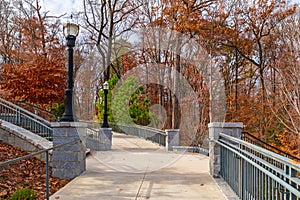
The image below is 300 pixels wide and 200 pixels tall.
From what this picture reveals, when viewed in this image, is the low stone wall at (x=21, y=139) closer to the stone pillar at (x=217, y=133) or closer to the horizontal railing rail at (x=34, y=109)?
the horizontal railing rail at (x=34, y=109)

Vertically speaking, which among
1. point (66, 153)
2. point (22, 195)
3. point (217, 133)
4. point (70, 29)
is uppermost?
point (70, 29)

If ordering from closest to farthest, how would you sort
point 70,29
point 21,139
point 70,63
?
1. point 70,63
2. point 70,29
3. point 21,139

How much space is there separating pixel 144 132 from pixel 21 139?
11.1 meters

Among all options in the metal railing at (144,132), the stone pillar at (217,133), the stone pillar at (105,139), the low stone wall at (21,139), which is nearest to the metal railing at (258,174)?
the stone pillar at (217,133)

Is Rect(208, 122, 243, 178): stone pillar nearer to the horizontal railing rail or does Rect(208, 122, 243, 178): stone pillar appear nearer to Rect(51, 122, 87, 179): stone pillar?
Rect(51, 122, 87, 179): stone pillar

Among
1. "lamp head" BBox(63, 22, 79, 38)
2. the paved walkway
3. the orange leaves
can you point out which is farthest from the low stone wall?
the orange leaves

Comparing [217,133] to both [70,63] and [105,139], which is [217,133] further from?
[105,139]

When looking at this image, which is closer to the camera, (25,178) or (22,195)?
(22,195)

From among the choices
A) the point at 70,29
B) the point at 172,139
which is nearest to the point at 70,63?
the point at 70,29

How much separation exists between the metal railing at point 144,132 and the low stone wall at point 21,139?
718cm

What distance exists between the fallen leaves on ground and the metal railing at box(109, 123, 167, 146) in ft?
26.2

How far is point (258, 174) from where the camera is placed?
3596 mm

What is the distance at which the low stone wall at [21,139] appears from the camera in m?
7.87

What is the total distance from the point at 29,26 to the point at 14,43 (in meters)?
2.90
